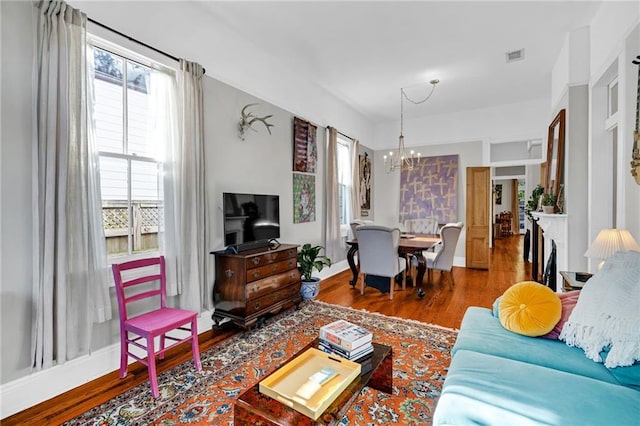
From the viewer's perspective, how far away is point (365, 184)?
6367 millimetres

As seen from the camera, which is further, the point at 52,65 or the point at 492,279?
the point at 492,279

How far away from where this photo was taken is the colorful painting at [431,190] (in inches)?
235

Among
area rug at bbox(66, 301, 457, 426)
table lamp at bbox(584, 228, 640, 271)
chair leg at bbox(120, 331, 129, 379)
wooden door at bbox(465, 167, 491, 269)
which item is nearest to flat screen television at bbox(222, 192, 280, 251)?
area rug at bbox(66, 301, 457, 426)

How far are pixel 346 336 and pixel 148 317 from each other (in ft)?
4.79

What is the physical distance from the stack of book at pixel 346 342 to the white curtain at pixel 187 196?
58.0 inches

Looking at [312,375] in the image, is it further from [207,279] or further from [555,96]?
[555,96]

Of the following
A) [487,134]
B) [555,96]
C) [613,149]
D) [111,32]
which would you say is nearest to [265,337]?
[111,32]

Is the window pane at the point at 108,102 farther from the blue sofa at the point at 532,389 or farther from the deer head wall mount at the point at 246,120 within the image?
the blue sofa at the point at 532,389

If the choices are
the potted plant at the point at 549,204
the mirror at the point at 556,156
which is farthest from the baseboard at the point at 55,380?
the mirror at the point at 556,156

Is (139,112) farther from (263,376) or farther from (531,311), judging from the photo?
(531,311)

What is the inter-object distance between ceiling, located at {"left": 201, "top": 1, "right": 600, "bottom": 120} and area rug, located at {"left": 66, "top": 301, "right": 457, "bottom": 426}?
314cm

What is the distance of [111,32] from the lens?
216 cm

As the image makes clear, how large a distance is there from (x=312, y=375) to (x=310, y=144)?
356cm

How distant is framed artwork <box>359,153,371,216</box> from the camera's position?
6227mm
